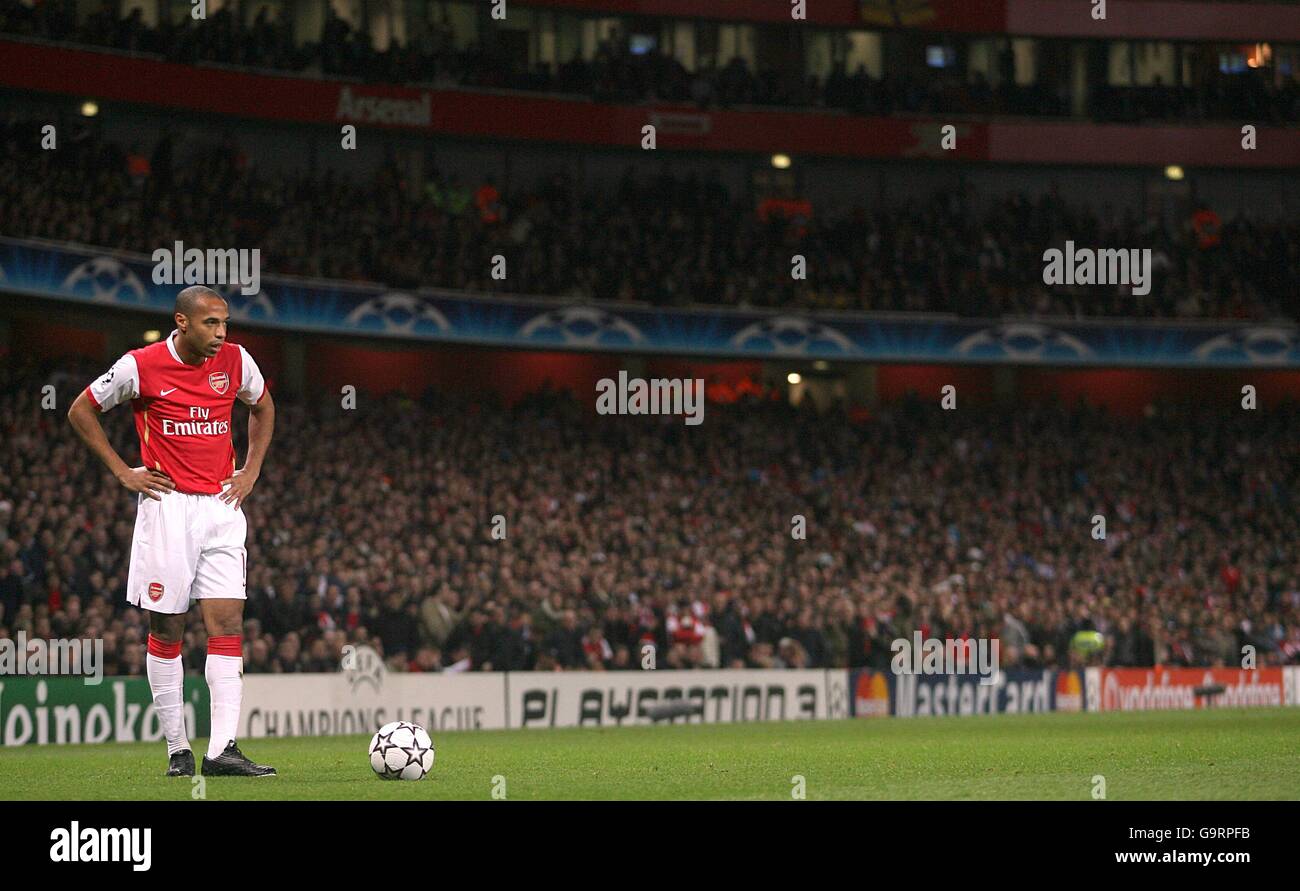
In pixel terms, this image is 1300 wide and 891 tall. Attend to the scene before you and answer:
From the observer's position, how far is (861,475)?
36.7 m

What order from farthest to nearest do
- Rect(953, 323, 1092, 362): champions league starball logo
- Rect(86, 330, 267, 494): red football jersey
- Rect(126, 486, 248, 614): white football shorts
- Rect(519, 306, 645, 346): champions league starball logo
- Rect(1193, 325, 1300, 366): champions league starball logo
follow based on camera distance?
Rect(1193, 325, 1300, 366): champions league starball logo < Rect(953, 323, 1092, 362): champions league starball logo < Rect(519, 306, 645, 346): champions league starball logo < Rect(86, 330, 267, 494): red football jersey < Rect(126, 486, 248, 614): white football shorts

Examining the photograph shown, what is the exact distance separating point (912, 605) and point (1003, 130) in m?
16.9

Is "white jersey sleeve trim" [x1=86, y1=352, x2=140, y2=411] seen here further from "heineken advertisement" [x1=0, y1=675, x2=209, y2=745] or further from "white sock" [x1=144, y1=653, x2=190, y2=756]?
"heineken advertisement" [x1=0, y1=675, x2=209, y2=745]

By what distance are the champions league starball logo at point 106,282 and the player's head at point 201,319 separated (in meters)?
20.4

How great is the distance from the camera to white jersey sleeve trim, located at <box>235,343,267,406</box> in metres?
10.2

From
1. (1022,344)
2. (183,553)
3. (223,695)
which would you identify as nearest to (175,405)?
(183,553)

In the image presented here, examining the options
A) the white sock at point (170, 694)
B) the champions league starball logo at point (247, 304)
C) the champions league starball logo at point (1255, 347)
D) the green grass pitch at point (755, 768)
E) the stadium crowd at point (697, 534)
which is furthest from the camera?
the champions league starball logo at point (1255, 347)

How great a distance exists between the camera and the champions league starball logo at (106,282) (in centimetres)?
2914

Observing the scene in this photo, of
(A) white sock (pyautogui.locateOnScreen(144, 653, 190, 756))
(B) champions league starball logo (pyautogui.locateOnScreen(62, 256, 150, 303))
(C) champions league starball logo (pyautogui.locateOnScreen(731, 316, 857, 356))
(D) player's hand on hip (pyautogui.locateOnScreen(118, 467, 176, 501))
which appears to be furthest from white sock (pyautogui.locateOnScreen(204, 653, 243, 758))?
(C) champions league starball logo (pyautogui.locateOnScreen(731, 316, 857, 356))

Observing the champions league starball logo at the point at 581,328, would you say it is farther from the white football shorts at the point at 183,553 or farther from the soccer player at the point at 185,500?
the white football shorts at the point at 183,553

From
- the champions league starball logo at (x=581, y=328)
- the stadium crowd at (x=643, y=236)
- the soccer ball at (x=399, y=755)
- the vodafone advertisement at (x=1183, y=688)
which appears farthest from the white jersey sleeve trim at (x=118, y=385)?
the champions league starball logo at (x=581, y=328)

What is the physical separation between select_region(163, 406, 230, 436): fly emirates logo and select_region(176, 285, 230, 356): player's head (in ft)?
1.15

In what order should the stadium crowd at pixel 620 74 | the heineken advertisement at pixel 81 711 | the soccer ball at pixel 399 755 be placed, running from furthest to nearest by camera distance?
the stadium crowd at pixel 620 74, the heineken advertisement at pixel 81 711, the soccer ball at pixel 399 755
